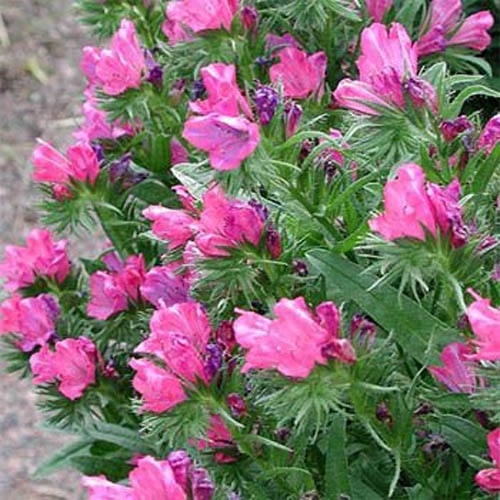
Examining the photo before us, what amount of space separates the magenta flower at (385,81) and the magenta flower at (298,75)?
0.80ft

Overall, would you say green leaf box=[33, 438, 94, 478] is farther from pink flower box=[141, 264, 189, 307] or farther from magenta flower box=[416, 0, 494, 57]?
magenta flower box=[416, 0, 494, 57]

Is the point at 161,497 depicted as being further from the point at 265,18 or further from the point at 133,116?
the point at 265,18

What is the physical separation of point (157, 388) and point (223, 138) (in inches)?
7.8

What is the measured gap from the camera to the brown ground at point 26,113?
2.62 m

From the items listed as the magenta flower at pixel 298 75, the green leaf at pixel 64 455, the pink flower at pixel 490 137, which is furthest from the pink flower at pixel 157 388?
the green leaf at pixel 64 455

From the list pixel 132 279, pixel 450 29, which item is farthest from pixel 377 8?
pixel 132 279

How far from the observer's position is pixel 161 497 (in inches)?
35.7

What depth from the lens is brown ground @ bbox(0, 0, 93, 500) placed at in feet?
8.61

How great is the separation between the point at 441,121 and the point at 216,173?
20 centimetres

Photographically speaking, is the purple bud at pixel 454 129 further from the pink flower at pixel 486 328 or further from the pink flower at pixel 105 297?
the pink flower at pixel 105 297

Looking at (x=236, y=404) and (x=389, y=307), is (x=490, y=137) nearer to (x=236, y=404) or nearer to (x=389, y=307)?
(x=389, y=307)

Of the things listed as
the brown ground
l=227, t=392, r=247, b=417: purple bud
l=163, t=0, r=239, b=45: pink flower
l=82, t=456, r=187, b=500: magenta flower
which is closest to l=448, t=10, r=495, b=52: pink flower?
l=163, t=0, r=239, b=45: pink flower

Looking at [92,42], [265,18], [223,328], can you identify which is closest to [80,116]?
[92,42]

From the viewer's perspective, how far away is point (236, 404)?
3.29ft
